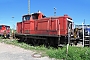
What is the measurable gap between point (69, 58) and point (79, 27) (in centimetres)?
755

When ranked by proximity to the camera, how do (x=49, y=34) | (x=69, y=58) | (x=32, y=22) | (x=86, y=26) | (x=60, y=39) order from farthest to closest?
(x=32, y=22)
(x=86, y=26)
(x=49, y=34)
(x=60, y=39)
(x=69, y=58)

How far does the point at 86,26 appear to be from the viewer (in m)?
15.4

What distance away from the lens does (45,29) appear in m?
15.0

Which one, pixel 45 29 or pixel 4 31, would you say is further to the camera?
pixel 4 31

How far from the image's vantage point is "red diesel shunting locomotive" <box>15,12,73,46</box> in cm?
1366

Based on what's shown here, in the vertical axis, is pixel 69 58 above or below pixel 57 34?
below

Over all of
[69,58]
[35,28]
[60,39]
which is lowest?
[69,58]

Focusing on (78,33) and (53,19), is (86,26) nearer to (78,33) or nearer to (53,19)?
(78,33)

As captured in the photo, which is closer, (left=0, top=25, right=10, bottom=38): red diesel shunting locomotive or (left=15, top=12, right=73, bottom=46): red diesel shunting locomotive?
(left=15, top=12, right=73, bottom=46): red diesel shunting locomotive

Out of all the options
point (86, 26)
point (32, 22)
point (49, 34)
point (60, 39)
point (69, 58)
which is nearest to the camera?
point (69, 58)

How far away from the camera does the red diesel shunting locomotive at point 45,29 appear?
13.7 metres

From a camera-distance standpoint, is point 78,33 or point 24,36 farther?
point 24,36

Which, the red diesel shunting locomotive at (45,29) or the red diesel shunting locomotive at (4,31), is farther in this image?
the red diesel shunting locomotive at (4,31)

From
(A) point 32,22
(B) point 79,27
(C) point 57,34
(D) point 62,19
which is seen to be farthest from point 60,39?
(A) point 32,22
